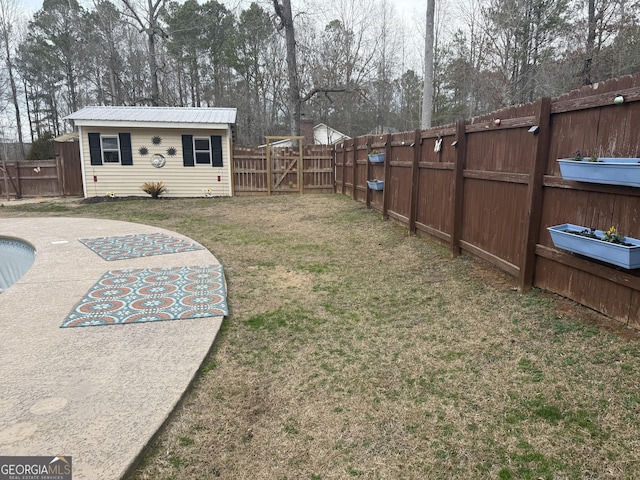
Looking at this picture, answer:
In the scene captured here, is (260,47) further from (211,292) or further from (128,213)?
(211,292)

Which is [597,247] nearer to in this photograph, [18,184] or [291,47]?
[291,47]

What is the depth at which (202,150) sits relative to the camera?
1410 cm

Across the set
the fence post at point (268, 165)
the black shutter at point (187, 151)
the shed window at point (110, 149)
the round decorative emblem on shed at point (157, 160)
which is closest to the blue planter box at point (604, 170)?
the fence post at point (268, 165)

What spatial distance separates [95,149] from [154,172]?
1994 mm

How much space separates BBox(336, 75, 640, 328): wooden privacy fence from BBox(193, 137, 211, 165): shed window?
959cm

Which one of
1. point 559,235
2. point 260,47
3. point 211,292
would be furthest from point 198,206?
point 260,47

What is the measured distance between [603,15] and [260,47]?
19.0 m

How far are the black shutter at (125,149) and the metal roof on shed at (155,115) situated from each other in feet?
1.94

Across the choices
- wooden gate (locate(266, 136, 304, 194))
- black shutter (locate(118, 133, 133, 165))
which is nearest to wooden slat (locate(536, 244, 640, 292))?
wooden gate (locate(266, 136, 304, 194))

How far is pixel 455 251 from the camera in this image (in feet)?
16.9

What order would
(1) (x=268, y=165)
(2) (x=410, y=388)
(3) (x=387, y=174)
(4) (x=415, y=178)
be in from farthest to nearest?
(1) (x=268, y=165) < (3) (x=387, y=174) < (4) (x=415, y=178) < (2) (x=410, y=388)

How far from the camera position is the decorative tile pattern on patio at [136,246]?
6145 mm

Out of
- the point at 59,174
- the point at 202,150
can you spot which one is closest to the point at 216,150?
the point at 202,150

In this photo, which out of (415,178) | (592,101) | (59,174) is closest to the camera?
(592,101)
